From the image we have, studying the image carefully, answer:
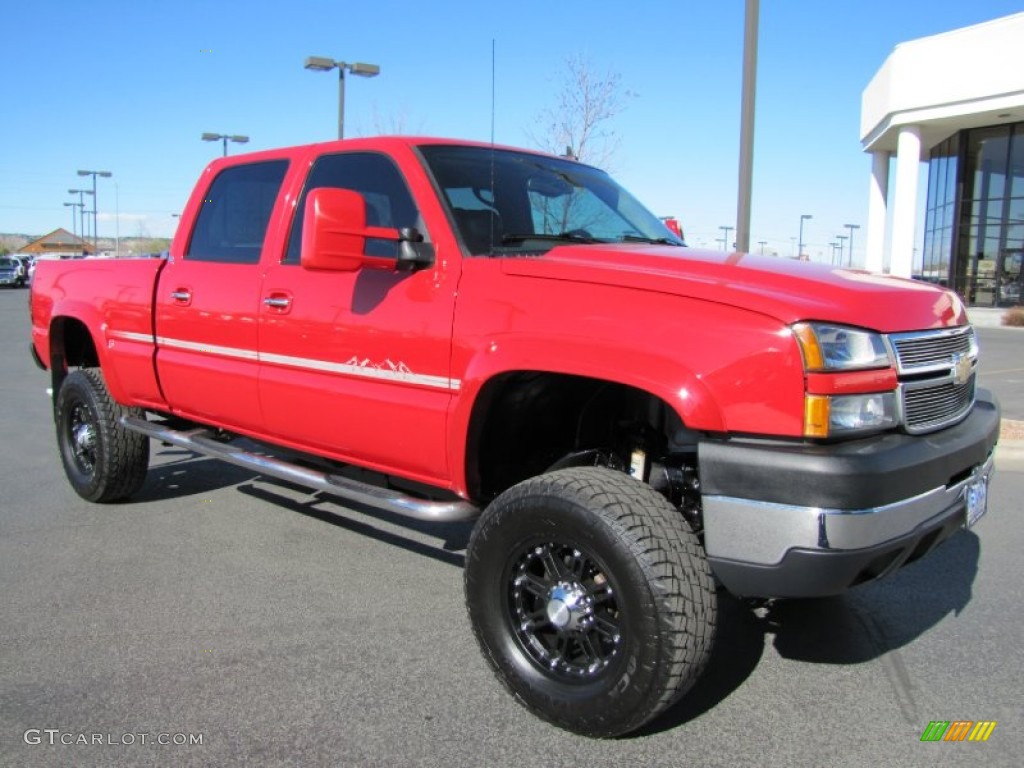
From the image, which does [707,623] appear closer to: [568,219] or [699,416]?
[699,416]

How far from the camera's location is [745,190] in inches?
290

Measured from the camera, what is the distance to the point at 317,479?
12.6 feet

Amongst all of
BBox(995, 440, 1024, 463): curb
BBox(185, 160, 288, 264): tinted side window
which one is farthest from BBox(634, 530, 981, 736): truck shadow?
BBox(185, 160, 288, 264): tinted side window

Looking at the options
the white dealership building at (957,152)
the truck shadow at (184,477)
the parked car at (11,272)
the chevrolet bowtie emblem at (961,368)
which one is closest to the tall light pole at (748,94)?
the chevrolet bowtie emblem at (961,368)

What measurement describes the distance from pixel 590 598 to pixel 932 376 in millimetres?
1349

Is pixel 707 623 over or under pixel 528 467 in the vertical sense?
under

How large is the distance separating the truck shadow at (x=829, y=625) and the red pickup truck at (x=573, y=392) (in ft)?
2.13

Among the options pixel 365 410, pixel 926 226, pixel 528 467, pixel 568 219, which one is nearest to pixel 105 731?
pixel 365 410

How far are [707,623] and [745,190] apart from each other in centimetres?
548

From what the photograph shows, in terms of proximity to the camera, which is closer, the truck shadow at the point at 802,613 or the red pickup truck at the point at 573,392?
the red pickup truck at the point at 573,392

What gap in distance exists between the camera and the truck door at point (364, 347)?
3.35 metres

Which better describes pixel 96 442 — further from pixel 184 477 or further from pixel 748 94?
pixel 748 94

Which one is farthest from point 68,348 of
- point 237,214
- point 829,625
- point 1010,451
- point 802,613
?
point 1010,451

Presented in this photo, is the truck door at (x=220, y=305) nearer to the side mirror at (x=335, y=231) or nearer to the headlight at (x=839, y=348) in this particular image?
the side mirror at (x=335, y=231)
